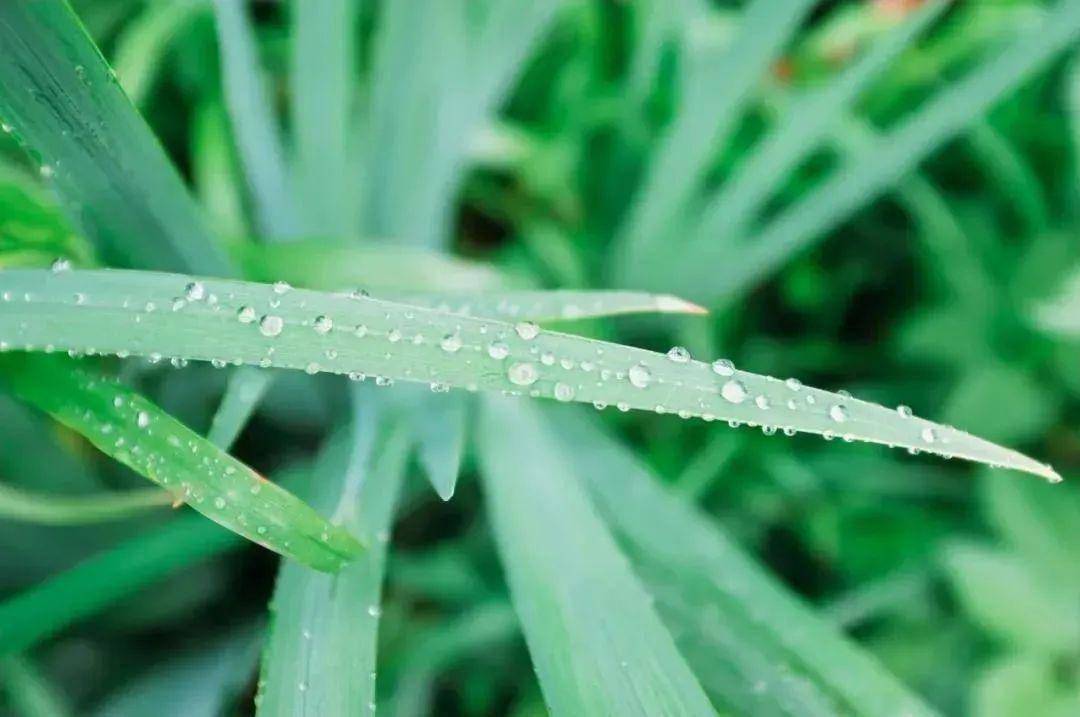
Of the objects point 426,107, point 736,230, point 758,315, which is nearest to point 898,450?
point 758,315

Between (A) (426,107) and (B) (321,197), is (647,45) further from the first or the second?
(B) (321,197)

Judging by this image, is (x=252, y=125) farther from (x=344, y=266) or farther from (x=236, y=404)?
(x=236, y=404)

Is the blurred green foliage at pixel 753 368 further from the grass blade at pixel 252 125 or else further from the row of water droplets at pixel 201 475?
the row of water droplets at pixel 201 475

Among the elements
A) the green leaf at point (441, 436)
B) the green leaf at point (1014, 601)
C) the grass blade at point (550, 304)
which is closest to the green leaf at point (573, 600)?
the green leaf at point (441, 436)

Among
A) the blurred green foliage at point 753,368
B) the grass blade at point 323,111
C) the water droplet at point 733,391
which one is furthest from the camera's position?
the blurred green foliage at point 753,368

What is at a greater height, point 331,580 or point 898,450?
point 898,450

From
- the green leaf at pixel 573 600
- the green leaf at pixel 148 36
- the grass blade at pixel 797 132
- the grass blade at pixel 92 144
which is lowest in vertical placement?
the green leaf at pixel 573 600

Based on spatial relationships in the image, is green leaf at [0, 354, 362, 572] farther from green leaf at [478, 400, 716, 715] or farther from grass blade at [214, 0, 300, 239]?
grass blade at [214, 0, 300, 239]

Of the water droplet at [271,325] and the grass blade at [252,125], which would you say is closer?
the water droplet at [271,325]
